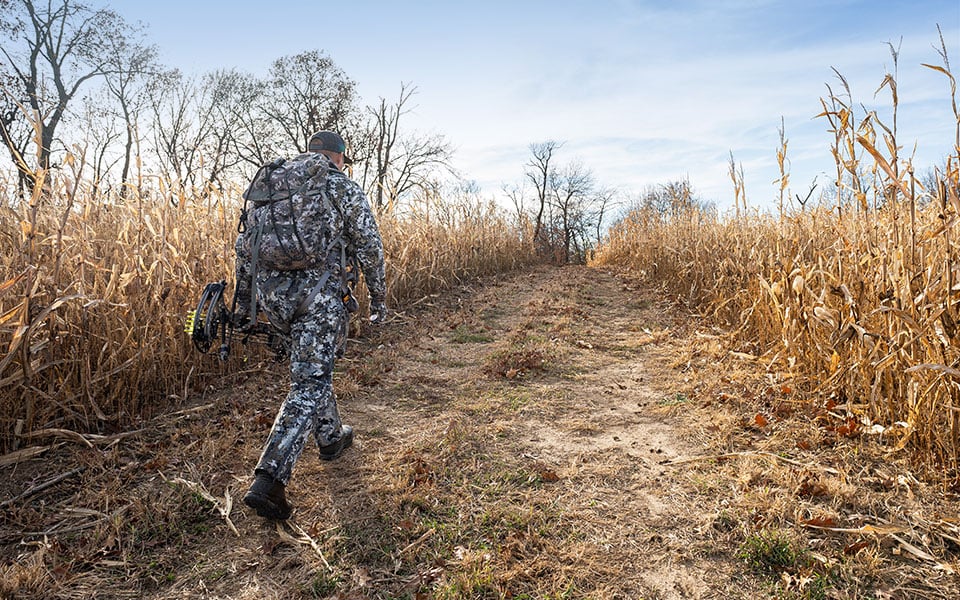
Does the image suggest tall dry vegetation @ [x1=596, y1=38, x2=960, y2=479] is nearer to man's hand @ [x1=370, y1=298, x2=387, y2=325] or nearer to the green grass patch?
the green grass patch

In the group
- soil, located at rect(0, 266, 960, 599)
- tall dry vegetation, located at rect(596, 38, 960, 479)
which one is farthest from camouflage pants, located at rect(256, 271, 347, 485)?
tall dry vegetation, located at rect(596, 38, 960, 479)

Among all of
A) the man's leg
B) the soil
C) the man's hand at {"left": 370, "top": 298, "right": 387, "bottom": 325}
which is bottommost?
the soil

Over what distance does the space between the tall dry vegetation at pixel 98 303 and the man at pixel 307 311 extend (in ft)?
3.85

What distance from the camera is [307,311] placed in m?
2.94

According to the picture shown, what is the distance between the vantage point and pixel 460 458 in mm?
3357

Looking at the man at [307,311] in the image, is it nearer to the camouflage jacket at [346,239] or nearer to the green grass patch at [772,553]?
the camouflage jacket at [346,239]

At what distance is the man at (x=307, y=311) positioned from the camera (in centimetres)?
273

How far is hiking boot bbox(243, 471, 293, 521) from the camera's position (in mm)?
2637

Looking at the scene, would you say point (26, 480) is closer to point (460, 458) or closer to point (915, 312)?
point (460, 458)

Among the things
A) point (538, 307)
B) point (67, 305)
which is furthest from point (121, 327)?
point (538, 307)

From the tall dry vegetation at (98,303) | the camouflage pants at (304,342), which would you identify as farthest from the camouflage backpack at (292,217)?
the tall dry vegetation at (98,303)

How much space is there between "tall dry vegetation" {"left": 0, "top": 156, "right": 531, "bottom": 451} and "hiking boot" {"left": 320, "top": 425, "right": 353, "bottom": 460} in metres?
1.50

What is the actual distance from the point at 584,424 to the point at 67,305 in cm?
374

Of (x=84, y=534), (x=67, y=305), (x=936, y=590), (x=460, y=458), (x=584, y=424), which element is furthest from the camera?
(x=584, y=424)
